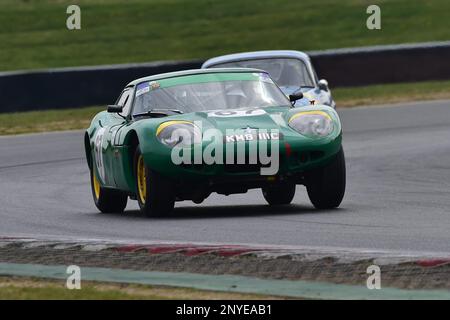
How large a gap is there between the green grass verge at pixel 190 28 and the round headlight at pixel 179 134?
18.0 metres

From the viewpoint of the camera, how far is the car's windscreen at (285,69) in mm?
16547

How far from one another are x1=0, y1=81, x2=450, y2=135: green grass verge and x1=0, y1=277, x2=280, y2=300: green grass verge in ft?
Result: 48.8

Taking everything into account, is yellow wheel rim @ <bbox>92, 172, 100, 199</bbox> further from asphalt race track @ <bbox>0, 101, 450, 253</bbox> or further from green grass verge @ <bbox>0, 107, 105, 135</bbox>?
green grass verge @ <bbox>0, 107, 105, 135</bbox>

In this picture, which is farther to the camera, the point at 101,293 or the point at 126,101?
the point at 126,101

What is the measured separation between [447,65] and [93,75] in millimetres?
6648

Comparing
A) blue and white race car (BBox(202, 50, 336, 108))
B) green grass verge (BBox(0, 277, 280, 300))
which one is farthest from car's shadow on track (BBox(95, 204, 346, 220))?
blue and white race car (BBox(202, 50, 336, 108))

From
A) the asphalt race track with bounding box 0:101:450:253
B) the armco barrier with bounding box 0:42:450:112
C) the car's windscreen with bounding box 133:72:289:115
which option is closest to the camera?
the asphalt race track with bounding box 0:101:450:253

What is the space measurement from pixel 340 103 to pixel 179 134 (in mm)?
14958

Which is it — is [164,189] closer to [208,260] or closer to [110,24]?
[208,260]

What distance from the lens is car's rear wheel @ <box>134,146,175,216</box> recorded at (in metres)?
9.80

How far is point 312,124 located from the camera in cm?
989

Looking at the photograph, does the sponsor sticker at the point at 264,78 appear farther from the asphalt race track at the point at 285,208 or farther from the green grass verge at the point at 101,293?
the green grass verge at the point at 101,293

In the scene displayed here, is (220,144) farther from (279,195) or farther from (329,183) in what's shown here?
(279,195)

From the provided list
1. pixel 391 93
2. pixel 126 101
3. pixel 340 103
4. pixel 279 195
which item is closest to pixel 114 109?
pixel 126 101
